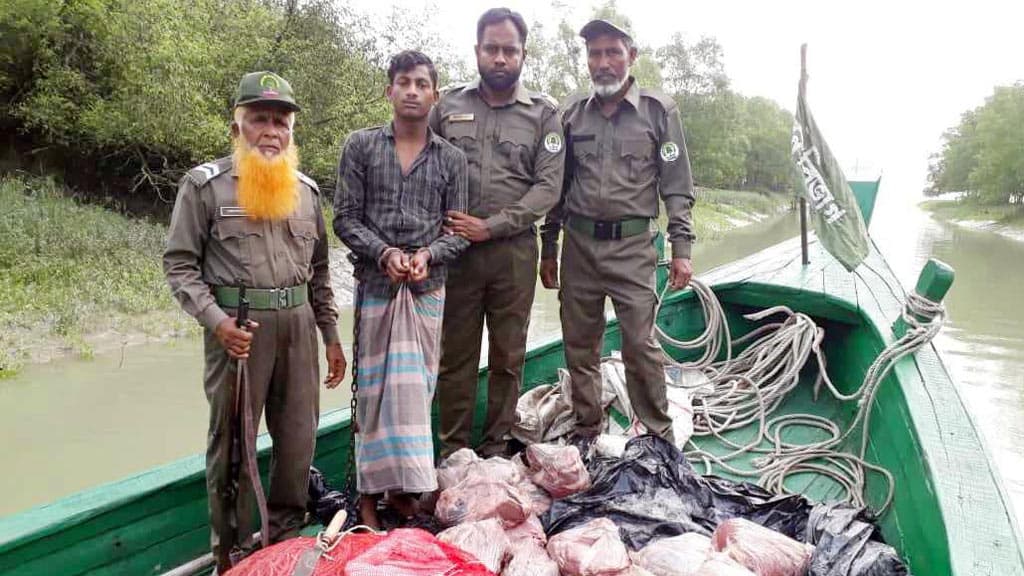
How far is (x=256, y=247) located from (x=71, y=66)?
38.8ft

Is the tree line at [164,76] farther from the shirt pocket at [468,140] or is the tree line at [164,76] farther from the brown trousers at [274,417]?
the brown trousers at [274,417]

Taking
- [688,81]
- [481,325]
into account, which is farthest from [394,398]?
[688,81]

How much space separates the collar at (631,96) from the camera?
9.20ft

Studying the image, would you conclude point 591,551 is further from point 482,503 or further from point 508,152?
point 508,152

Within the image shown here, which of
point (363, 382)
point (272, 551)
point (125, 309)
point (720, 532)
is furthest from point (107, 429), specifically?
point (720, 532)

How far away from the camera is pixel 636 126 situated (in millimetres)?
2818

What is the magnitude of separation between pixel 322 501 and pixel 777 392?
7.74 feet

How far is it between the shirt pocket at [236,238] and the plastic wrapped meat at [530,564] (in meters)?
1.14

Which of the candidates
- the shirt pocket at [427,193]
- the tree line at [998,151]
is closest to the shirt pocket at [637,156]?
the shirt pocket at [427,193]

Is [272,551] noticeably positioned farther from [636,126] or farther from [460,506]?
[636,126]

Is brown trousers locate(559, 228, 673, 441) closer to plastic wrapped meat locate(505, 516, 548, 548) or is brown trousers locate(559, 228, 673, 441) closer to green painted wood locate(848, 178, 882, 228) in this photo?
plastic wrapped meat locate(505, 516, 548, 548)

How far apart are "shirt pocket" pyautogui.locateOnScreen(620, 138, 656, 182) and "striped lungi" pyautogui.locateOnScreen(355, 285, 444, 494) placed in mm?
1094

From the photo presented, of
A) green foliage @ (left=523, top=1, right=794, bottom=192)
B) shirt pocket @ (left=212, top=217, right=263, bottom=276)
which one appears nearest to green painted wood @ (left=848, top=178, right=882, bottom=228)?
shirt pocket @ (left=212, top=217, right=263, bottom=276)

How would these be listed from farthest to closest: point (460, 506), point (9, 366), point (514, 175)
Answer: point (9, 366) < point (514, 175) < point (460, 506)
